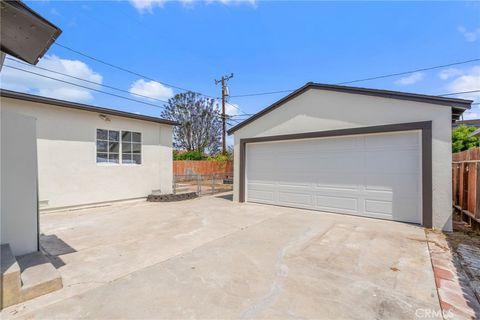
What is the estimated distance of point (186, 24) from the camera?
37.6ft

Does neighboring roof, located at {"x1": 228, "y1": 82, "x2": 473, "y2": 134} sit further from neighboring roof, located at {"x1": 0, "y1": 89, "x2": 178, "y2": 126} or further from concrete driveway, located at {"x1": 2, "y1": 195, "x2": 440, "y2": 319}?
neighboring roof, located at {"x1": 0, "y1": 89, "x2": 178, "y2": 126}

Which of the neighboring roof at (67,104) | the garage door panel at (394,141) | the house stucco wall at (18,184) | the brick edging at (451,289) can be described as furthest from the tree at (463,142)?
the house stucco wall at (18,184)

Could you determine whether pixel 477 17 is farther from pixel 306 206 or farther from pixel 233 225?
pixel 233 225

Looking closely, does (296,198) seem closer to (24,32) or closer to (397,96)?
(397,96)

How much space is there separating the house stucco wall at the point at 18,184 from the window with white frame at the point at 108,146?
211 inches

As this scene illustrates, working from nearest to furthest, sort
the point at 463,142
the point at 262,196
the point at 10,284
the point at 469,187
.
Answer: the point at 10,284, the point at 469,187, the point at 262,196, the point at 463,142

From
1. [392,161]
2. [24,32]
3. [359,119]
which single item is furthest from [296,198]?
[24,32]

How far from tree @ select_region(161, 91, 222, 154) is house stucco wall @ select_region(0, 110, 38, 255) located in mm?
25268

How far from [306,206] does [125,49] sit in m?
12.5

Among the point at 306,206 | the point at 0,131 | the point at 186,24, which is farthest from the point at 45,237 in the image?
the point at 186,24

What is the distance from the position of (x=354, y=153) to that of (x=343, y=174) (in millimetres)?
677

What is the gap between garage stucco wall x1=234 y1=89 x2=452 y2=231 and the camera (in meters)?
5.35

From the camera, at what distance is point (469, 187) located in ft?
18.8

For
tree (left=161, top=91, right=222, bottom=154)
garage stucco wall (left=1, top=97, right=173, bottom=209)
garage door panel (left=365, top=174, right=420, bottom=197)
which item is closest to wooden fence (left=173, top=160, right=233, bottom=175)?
tree (left=161, top=91, right=222, bottom=154)
